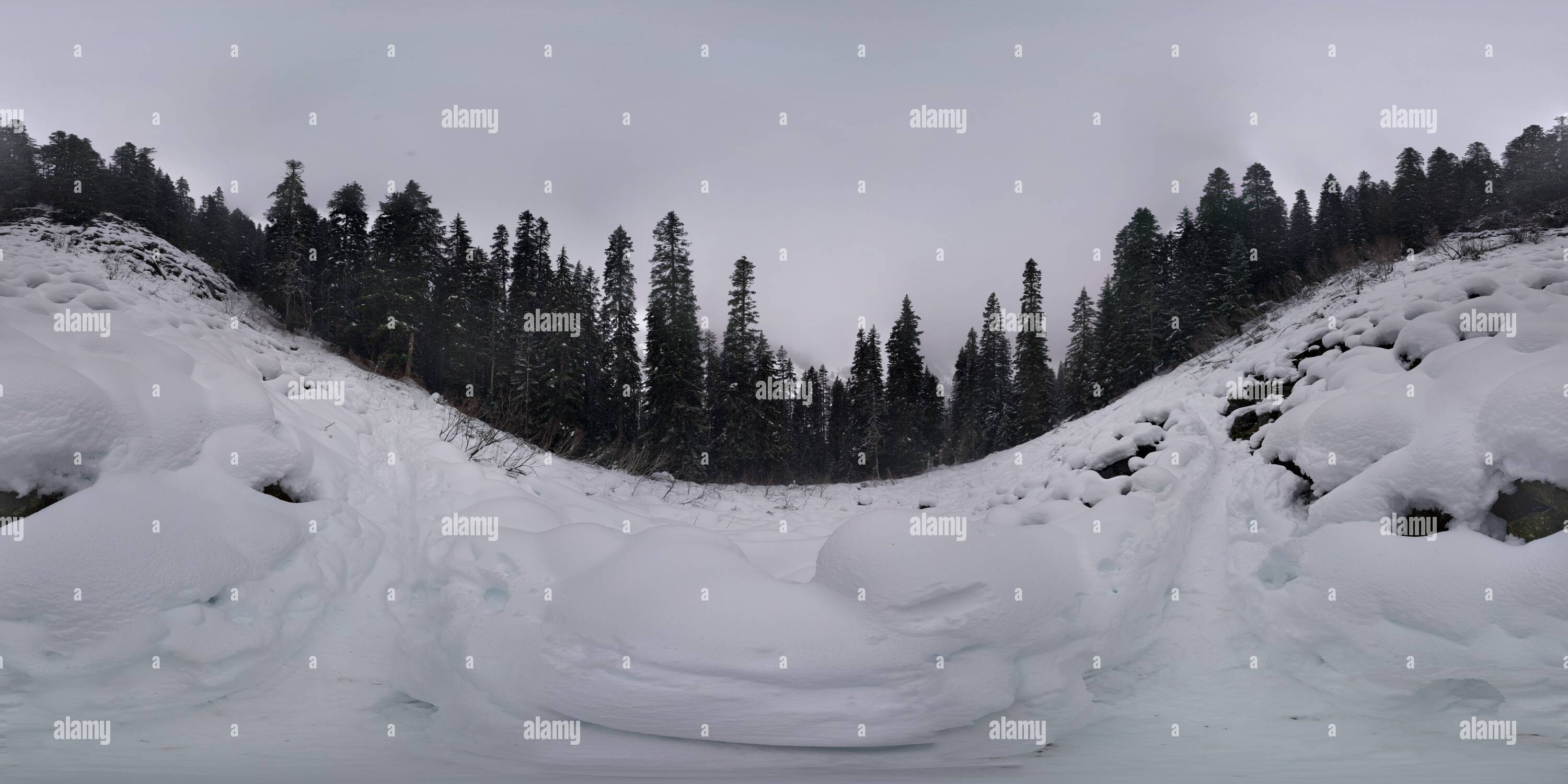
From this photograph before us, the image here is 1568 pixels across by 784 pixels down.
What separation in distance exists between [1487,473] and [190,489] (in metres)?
12.3

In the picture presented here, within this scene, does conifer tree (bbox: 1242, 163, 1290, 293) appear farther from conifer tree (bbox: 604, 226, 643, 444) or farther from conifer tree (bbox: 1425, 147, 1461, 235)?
conifer tree (bbox: 604, 226, 643, 444)

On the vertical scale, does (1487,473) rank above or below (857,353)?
below

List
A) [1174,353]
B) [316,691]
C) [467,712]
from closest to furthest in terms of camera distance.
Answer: [467,712]
[316,691]
[1174,353]

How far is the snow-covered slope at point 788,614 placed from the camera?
13.5 ft

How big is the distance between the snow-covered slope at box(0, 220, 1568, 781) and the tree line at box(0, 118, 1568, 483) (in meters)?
12.7

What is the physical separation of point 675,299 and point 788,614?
21971mm

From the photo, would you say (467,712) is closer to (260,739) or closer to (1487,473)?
(260,739)

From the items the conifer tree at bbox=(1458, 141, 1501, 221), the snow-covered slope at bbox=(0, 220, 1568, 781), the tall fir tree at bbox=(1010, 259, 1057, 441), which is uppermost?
the conifer tree at bbox=(1458, 141, 1501, 221)

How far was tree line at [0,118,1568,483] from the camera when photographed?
23.8 meters

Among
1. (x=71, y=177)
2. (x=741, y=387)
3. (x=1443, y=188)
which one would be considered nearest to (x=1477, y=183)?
(x=1443, y=188)

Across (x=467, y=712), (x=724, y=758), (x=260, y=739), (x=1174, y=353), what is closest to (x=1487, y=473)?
(x=724, y=758)

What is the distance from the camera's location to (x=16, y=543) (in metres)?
4.21

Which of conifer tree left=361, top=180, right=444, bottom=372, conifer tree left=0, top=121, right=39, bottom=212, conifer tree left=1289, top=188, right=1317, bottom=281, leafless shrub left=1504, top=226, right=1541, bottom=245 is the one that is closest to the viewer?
leafless shrub left=1504, top=226, right=1541, bottom=245

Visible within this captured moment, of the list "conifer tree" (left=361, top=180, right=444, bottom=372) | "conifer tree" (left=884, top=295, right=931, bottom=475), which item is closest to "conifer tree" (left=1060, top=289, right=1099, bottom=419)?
"conifer tree" (left=884, top=295, right=931, bottom=475)
